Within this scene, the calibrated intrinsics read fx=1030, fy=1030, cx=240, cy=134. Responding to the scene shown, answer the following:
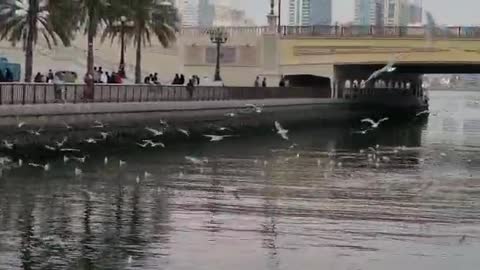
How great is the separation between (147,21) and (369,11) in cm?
4683

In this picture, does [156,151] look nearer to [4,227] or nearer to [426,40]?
[4,227]

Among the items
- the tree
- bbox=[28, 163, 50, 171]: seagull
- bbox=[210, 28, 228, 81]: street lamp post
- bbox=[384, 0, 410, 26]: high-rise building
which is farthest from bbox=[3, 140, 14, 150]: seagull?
bbox=[384, 0, 410, 26]: high-rise building

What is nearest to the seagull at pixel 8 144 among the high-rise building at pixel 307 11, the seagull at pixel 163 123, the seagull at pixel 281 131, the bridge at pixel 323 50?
the seagull at pixel 163 123

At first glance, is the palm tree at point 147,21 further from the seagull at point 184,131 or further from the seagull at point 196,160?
the seagull at point 196,160

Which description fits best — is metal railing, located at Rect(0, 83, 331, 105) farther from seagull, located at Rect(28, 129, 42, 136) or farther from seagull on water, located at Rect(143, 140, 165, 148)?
seagull on water, located at Rect(143, 140, 165, 148)

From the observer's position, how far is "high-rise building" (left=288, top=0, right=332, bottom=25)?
451ft

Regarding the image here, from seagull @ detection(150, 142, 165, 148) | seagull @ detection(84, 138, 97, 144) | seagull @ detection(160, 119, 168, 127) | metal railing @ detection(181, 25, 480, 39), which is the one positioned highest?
metal railing @ detection(181, 25, 480, 39)

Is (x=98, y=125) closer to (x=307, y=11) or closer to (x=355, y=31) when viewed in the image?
(x=355, y=31)

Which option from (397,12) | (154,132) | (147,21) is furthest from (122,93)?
(397,12)

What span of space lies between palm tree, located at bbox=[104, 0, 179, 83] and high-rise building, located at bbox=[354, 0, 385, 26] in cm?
3265

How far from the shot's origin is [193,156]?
45.4 metres

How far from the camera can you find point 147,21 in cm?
6981

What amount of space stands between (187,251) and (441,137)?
50.9m

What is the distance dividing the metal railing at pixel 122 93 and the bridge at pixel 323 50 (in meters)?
4.35
